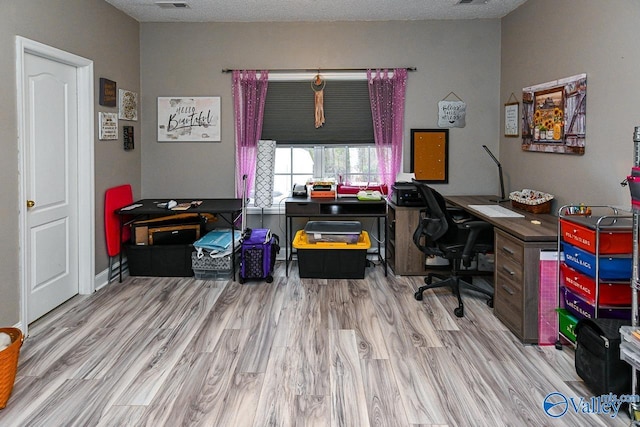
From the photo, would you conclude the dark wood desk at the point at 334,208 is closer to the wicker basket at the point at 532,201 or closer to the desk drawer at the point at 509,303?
the wicker basket at the point at 532,201

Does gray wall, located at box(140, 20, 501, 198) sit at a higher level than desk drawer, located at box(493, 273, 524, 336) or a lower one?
higher

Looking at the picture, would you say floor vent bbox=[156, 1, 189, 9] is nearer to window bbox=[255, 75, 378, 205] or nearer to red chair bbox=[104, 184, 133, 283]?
window bbox=[255, 75, 378, 205]

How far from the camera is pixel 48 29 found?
3.65 meters

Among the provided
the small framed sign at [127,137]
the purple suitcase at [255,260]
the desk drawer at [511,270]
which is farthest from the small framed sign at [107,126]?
the desk drawer at [511,270]

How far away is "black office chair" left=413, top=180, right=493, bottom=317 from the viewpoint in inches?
154

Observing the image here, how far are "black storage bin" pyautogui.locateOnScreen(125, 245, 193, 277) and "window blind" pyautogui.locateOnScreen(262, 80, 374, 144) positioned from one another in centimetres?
157

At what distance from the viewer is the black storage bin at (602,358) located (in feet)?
7.98

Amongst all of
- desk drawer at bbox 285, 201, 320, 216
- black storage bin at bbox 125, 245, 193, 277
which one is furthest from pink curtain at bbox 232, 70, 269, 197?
→ black storage bin at bbox 125, 245, 193, 277

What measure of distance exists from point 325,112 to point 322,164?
57 centimetres

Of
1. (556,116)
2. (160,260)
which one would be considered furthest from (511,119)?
(160,260)

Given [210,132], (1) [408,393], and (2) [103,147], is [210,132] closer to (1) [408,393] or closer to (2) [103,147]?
(2) [103,147]

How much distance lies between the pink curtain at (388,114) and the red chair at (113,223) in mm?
2614

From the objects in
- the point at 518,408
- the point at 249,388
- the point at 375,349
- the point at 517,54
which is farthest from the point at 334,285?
the point at 517,54

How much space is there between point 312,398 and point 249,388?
1.15ft
